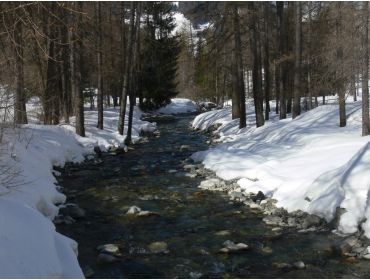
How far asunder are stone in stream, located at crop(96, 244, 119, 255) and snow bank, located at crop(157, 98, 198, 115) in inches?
1476

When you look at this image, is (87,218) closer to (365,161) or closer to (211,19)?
(365,161)

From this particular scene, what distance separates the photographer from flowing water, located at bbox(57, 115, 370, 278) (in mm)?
7465

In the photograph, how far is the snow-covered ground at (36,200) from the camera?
17.4 ft

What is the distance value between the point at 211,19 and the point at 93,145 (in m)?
8.29

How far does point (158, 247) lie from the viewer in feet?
27.9

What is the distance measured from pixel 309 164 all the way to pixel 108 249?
647 cm

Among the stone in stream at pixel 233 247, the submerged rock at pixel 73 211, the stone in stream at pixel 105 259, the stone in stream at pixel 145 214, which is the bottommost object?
the stone in stream at pixel 233 247

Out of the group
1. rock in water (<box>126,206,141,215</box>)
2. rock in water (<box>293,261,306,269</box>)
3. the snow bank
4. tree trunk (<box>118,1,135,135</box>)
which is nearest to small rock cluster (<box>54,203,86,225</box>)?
rock in water (<box>126,206,141,215</box>)

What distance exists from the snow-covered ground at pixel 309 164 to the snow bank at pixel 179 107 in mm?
26734

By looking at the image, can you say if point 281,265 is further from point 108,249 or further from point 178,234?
point 108,249

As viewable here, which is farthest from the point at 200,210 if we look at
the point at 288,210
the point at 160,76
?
the point at 160,76

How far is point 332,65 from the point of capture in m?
16.0

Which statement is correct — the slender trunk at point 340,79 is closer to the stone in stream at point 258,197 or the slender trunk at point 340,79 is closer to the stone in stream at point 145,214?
the stone in stream at point 258,197

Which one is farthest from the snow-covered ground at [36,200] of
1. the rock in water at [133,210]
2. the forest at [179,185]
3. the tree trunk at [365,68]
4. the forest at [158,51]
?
the tree trunk at [365,68]
